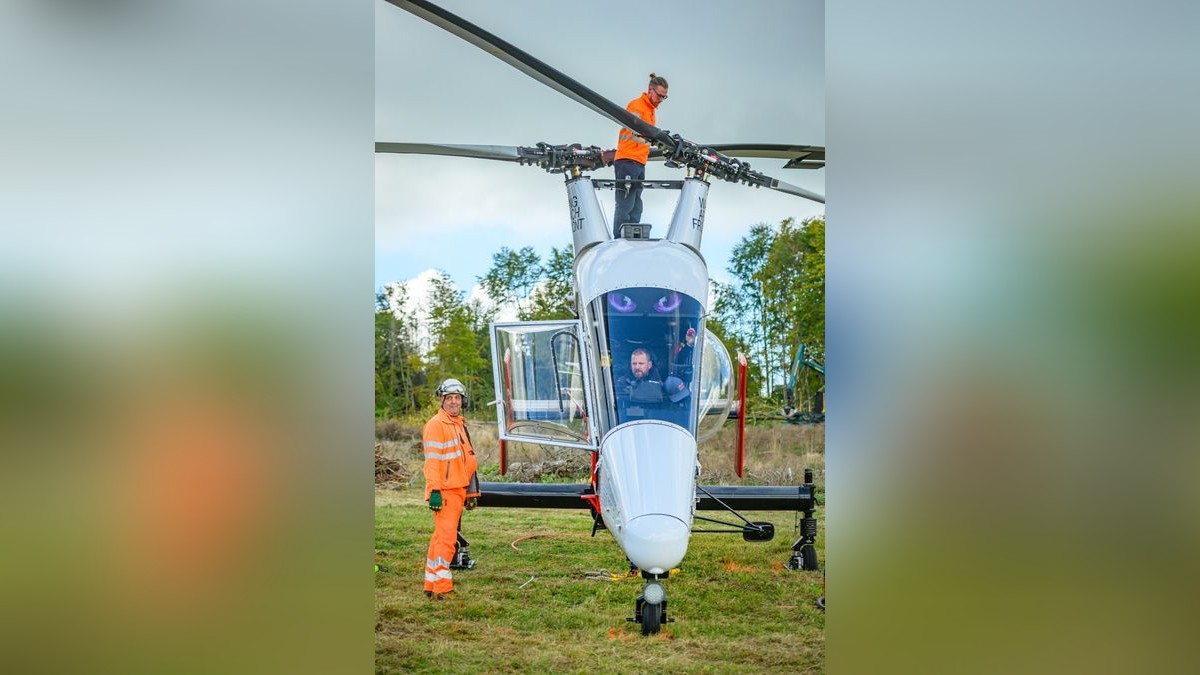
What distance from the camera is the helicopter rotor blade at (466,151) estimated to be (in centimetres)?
691

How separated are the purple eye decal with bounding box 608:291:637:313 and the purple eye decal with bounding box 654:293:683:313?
156 millimetres

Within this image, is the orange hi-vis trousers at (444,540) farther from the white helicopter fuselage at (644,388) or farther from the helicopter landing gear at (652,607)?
the helicopter landing gear at (652,607)

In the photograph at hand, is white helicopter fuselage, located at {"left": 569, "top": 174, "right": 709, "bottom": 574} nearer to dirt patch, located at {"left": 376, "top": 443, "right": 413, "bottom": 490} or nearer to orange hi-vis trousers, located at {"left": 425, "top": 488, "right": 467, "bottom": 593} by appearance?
orange hi-vis trousers, located at {"left": 425, "top": 488, "right": 467, "bottom": 593}

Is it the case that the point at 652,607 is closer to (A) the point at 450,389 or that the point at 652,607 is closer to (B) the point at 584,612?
(B) the point at 584,612

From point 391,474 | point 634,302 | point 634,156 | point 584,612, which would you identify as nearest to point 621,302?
point 634,302

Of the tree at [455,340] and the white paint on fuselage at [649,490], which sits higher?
the tree at [455,340]

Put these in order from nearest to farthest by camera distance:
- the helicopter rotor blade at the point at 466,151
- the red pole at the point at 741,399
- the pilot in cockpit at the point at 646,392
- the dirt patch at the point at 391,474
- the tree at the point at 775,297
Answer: the pilot in cockpit at the point at 646,392
the red pole at the point at 741,399
the helicopter rotor blade at the point at 466,151
the dirt patch at the point at 391,474
the tree at the point at 775,297

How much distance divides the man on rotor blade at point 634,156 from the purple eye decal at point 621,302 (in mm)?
1284

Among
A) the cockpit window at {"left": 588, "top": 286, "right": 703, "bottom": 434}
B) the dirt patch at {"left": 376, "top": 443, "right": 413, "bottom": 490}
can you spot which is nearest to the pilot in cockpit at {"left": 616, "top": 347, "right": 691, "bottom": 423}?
the cockpit window at {"left": 588, "top": 286, "right": 703, "bottom": 434}

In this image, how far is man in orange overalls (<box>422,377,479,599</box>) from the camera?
21.6ft

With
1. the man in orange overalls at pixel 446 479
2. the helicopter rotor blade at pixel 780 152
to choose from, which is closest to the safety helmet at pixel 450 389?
the man in orange overalls at pixel 446 479
